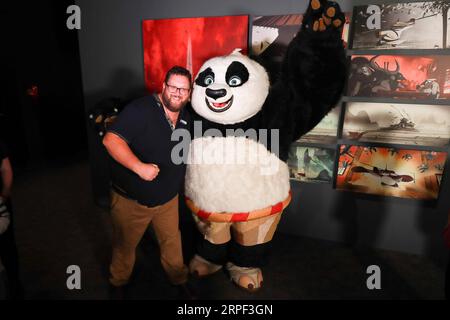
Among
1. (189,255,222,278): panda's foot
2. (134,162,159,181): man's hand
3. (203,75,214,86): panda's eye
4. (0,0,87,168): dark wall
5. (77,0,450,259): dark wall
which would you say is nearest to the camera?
(134,162,159,181): man's hand

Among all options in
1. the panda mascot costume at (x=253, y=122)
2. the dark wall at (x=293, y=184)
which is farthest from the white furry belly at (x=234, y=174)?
the dark wall at (x=293, y=184)

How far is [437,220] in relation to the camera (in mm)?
1979

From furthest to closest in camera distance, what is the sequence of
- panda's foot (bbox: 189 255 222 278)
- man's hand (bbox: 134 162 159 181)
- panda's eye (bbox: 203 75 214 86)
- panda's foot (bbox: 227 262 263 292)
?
1. panda's foot (bbox: 189 255 222 278)
2. panda's foot (bbox: 227 262 263 292)
3. panda's eye (bbox: 203 75 214 86)
4. man's hand (bbox: 134 162 159 181)

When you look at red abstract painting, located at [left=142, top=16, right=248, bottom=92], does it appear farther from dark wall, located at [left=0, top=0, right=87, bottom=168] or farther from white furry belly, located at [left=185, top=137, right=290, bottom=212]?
dark wall, located at [left=0, top=0, right=87, bottom=168]

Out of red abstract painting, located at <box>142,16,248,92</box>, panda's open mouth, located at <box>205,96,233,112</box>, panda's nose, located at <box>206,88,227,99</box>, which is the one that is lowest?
panda's open mouth, located at <box>205,96,233,112</box>

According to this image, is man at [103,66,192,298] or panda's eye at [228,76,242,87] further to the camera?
panda's eye at [228,76,242,87]

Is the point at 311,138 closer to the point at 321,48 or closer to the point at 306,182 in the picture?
the point at 306,182

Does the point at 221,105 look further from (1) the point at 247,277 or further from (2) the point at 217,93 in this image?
(1) the point at 247,277

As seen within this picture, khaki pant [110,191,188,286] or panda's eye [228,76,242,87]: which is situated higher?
panda's eye [228,76,242,87]

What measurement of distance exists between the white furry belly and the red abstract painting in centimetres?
79

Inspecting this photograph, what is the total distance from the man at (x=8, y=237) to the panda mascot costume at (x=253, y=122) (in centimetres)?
80

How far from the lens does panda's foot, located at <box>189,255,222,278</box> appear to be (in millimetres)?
1861

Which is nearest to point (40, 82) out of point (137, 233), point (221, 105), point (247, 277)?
point (137, 233)

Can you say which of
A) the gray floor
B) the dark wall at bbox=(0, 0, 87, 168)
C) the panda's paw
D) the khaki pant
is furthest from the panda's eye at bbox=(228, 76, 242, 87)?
the dark wall at bbox=(0, 0, 87, 168)
